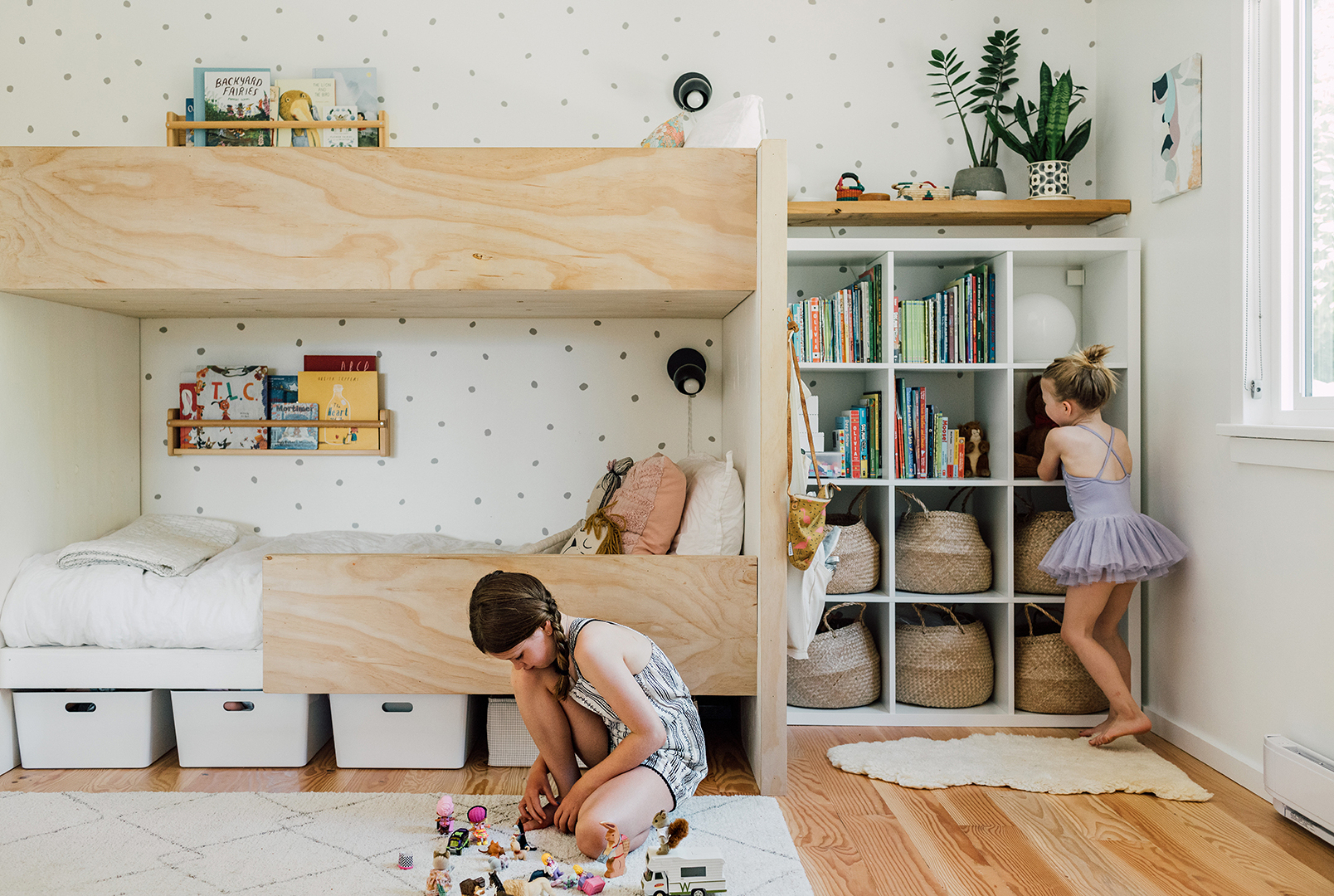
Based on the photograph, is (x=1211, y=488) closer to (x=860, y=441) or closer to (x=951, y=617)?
(x=951, y=617)

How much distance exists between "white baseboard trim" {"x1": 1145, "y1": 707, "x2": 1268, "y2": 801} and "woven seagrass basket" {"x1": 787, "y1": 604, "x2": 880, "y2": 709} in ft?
2.64

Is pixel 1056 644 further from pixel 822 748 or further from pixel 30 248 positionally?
pixel 30 248

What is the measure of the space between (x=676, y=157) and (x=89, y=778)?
2.09 meters

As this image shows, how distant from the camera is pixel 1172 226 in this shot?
2.47 meters

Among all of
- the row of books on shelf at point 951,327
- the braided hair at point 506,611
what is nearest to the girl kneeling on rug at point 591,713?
the braided hair at point 506,611

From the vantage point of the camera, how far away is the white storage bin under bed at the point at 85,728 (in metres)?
2.23

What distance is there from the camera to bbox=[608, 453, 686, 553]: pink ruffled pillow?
7.42ft

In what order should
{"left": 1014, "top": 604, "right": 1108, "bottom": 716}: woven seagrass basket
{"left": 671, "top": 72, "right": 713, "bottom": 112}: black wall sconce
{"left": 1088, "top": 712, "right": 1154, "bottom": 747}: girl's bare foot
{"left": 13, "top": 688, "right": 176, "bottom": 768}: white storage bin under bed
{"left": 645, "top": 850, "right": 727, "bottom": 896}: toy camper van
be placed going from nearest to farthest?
{"left": 645, "top": 850, "right": 727, "bottom": 896}: toy camper van, {"left": 13, "top": 688, "right": 176, "bottom": 768}: white storage bin under bed, {"left": 1088, "top": 712, "right": 1154, "bottom": 747}: girl's bare foot, {"left": 1014, "top": 604, "right": 1108, "bottom": 716}: woven seagrass basket, {"left": 671, "top": 72, "right": 713, "bottom": 112}: black wall sconce

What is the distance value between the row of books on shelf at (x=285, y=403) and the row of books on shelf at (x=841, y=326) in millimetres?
1376

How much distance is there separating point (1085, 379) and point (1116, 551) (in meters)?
0.46

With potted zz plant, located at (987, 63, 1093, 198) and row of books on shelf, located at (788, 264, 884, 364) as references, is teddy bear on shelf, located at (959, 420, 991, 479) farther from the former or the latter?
potted zz plant, located at (987, 63, 1093, 198)

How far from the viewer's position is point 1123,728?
7.68ft

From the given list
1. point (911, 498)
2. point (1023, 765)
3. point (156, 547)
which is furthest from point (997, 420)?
point (156, 547)

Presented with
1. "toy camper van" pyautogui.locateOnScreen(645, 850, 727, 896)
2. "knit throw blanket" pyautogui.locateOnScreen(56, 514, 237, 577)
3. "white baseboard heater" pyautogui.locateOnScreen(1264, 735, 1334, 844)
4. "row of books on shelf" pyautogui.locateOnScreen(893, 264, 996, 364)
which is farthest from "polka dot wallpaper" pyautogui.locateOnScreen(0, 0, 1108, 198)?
"toy camper van" pyautogui.locateOnScreen(645, 850, 727, 896)
